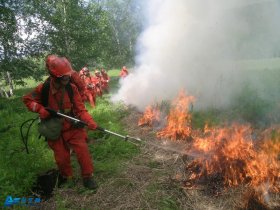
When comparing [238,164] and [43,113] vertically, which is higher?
[43,113]

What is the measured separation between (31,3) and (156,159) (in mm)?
15484

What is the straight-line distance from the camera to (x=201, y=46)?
35.2 feet

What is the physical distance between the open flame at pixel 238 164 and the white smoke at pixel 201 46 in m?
4.54

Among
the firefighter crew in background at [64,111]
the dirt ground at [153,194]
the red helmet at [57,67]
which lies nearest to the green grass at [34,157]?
the dirt ground at [153,194]

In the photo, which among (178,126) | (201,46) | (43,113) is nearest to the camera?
(43,113)

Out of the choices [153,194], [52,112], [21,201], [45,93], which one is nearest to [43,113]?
[52,112]

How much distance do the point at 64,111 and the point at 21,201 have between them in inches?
56.7

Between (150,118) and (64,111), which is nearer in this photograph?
(64,111)

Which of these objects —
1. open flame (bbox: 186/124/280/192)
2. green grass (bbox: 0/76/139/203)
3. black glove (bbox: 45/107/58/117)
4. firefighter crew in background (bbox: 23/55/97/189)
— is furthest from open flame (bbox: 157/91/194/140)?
black glove (bbox: 45/107/58/117)

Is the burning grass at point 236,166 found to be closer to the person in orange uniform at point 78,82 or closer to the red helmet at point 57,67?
the person in orange uniform at point 78,82

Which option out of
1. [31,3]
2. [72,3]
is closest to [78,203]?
[31,3]

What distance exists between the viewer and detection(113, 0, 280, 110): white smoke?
30.9ft

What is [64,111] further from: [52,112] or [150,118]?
[150,118]

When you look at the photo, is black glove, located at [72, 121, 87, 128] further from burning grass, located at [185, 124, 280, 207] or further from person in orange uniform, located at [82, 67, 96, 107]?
person in orange uniform, located at [82, 67, 96, 107]
